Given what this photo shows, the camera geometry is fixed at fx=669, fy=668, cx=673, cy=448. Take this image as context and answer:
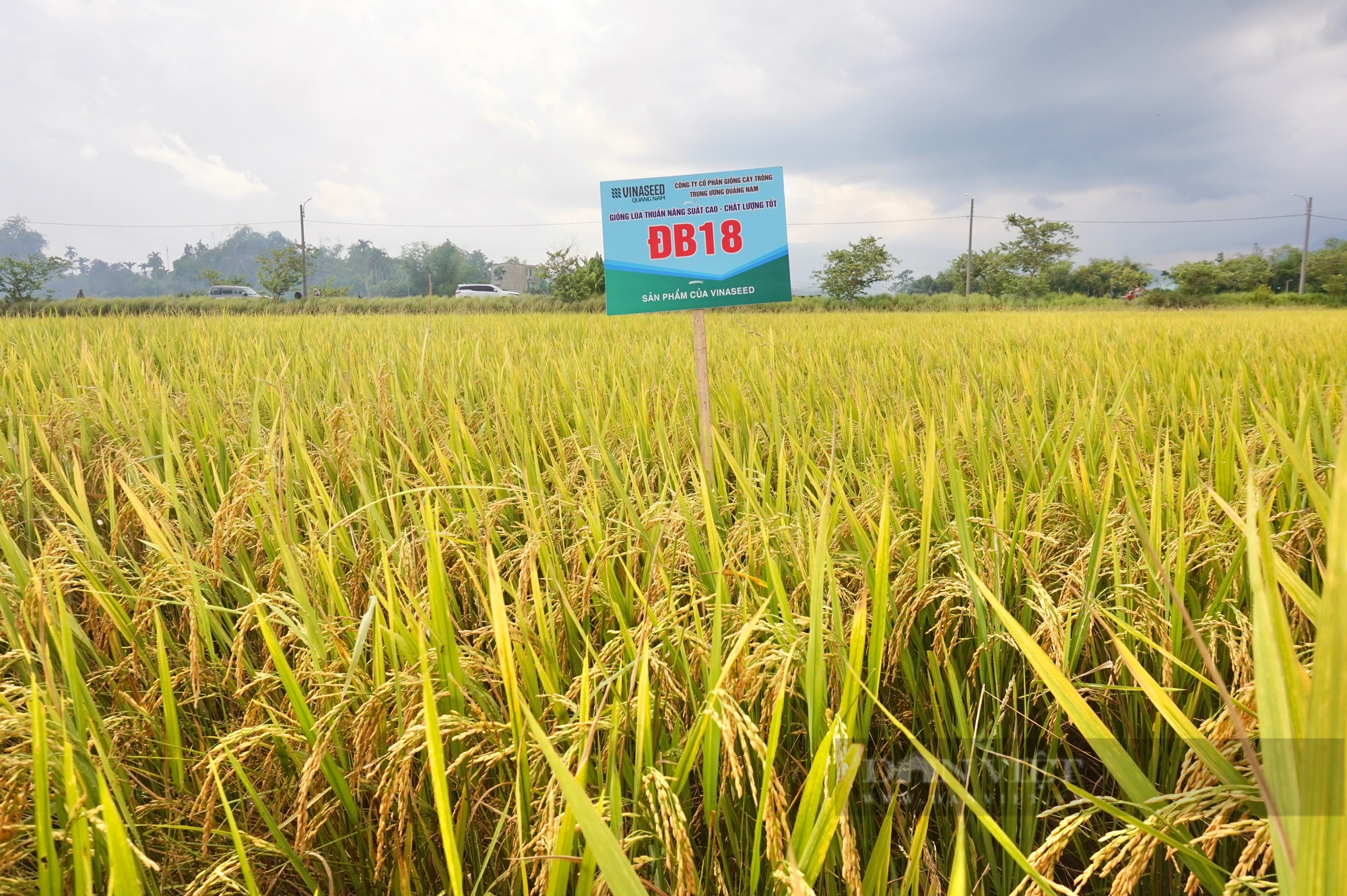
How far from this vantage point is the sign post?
92.5 inches

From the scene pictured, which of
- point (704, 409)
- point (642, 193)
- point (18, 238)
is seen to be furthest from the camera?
point (18, 238)

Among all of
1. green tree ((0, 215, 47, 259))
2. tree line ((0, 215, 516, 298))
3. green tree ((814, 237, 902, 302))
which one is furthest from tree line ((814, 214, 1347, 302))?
green tree ((0, 215, 47, 259))

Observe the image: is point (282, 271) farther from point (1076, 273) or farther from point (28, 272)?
point (1076, 273)

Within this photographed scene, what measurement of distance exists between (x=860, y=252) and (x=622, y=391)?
31.1m

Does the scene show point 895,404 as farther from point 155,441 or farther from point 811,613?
point 155,441

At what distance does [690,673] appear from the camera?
3.35ft

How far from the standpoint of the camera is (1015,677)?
127 centimetres

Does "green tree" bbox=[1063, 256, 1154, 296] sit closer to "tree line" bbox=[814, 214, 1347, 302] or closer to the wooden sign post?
"tree line" bbox=[814, 214, 1347, 302]

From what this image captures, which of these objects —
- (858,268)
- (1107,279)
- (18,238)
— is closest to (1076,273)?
(1107,279)

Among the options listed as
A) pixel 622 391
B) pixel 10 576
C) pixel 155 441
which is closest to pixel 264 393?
pixel 155 441

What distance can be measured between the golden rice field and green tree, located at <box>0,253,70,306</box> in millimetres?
36906

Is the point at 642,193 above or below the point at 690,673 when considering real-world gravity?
above

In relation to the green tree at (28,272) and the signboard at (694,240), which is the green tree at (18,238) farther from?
the signboard at (694,240)

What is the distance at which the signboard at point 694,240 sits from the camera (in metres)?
2.35
